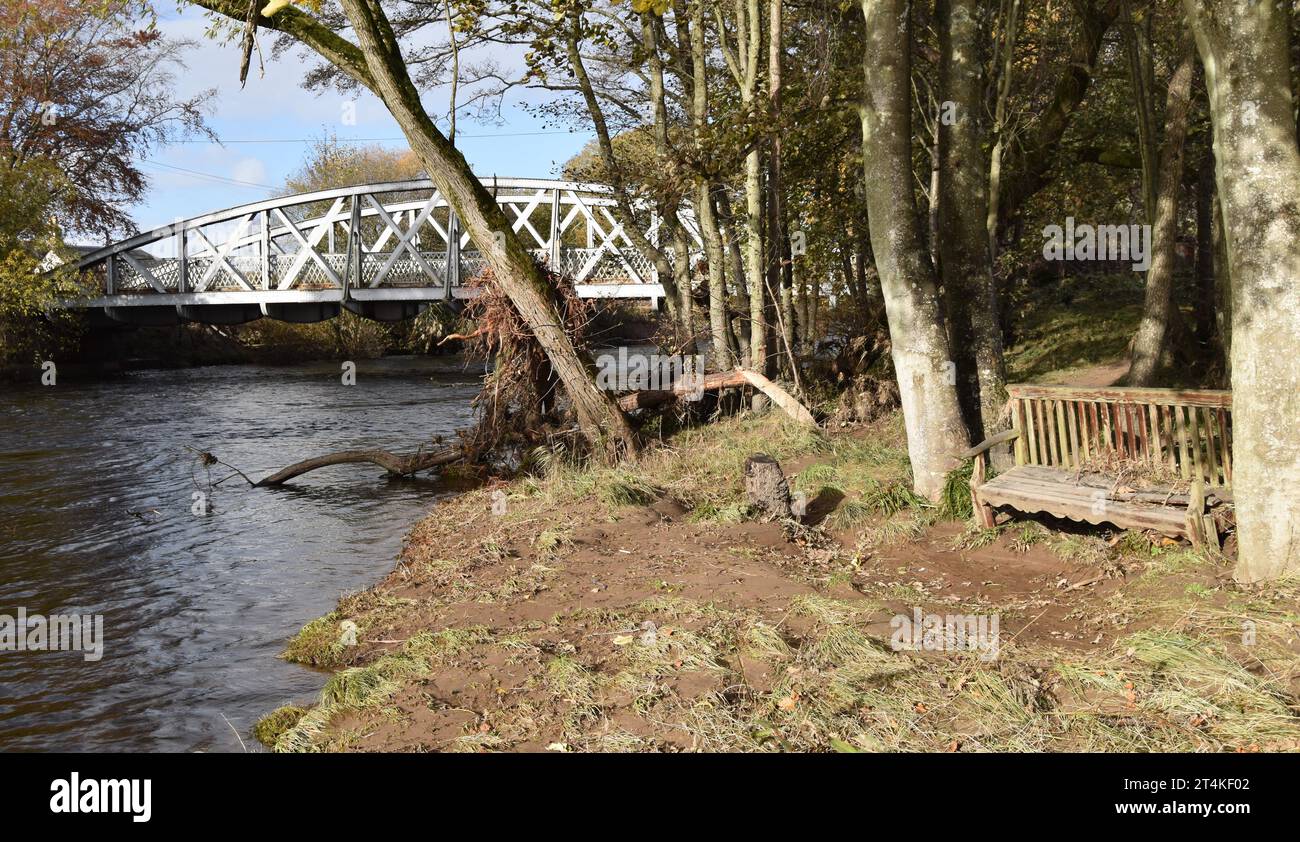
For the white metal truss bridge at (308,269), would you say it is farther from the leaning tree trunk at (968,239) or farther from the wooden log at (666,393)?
the leaning tree trunk at (968,239)

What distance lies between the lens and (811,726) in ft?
16.9

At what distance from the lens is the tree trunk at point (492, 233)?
1182 cm

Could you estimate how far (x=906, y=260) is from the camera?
30.2ft

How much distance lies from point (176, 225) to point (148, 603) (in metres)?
35.0

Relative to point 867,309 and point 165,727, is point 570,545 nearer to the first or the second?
point 165,727

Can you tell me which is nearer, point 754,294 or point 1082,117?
point 754,294

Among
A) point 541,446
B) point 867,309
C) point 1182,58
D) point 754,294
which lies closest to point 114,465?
point 541,446

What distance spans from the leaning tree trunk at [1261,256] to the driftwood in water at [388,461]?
1077 cm

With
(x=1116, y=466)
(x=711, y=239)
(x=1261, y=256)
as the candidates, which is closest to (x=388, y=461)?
(x=711, y=239)

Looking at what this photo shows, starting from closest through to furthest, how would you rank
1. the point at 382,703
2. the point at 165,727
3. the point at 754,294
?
the point at 382,703 < the point at 165,727 < the point at 754,294

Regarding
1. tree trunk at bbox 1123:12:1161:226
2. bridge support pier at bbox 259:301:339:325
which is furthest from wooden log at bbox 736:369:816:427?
bridge support pier at bbox 259:301:339:325

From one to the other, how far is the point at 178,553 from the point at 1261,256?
11.1 meters

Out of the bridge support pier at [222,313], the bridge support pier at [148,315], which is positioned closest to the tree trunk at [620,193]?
the bridge support pier at [222,313]

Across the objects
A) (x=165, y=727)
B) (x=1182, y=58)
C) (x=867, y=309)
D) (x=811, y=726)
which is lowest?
(x=165, y=727)
